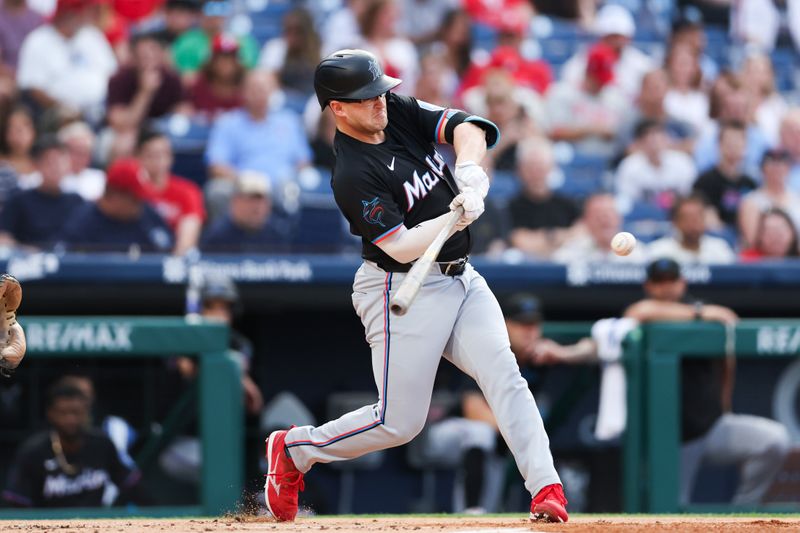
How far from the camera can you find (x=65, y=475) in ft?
18.7

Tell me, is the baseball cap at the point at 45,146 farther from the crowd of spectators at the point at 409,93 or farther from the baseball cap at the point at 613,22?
the baseball cap at the point at 613,22

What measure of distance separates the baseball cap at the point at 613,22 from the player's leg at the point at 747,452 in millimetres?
4426

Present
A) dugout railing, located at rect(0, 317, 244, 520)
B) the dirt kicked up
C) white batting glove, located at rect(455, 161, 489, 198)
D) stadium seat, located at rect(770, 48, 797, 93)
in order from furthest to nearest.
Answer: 1. stadium seat, located at rect(770, 48, 797, 93)
2. dugout railing, located at rect(0, 317, 244, 520)
3. white batting glove, located at rect(455, 161, 489, 198)
4. the dirt kicked up

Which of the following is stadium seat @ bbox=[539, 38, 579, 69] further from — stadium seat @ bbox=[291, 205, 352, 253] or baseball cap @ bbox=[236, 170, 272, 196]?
baseball cap @ bbox=[236, 170, 272, 196]

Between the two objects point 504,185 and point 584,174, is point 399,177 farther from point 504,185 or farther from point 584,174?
point 584,174

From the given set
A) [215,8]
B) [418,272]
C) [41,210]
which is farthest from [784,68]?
[418,272]

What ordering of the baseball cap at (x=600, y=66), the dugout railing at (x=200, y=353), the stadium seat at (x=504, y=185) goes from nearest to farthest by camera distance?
the dugout railing at (x=200, y=353), the stadium seat at (x=504, y=185), the baseball cap at (x=600, y=66)

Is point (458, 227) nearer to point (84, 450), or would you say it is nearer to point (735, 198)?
point (84, 450)

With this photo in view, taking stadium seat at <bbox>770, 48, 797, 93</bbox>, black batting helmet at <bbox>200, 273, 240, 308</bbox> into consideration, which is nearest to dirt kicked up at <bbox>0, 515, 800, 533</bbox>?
black batting helmet at <bbox>200, 273, 240, 308</bbox>

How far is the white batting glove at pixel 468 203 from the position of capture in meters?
3.72

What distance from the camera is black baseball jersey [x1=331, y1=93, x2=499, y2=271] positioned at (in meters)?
3.83

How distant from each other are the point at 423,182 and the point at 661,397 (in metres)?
2.56

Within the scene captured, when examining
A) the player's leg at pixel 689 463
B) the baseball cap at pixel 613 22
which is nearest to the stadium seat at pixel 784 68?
the baseball cap at pixel 613 22

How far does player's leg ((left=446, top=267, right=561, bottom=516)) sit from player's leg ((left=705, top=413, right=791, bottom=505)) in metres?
2.49
